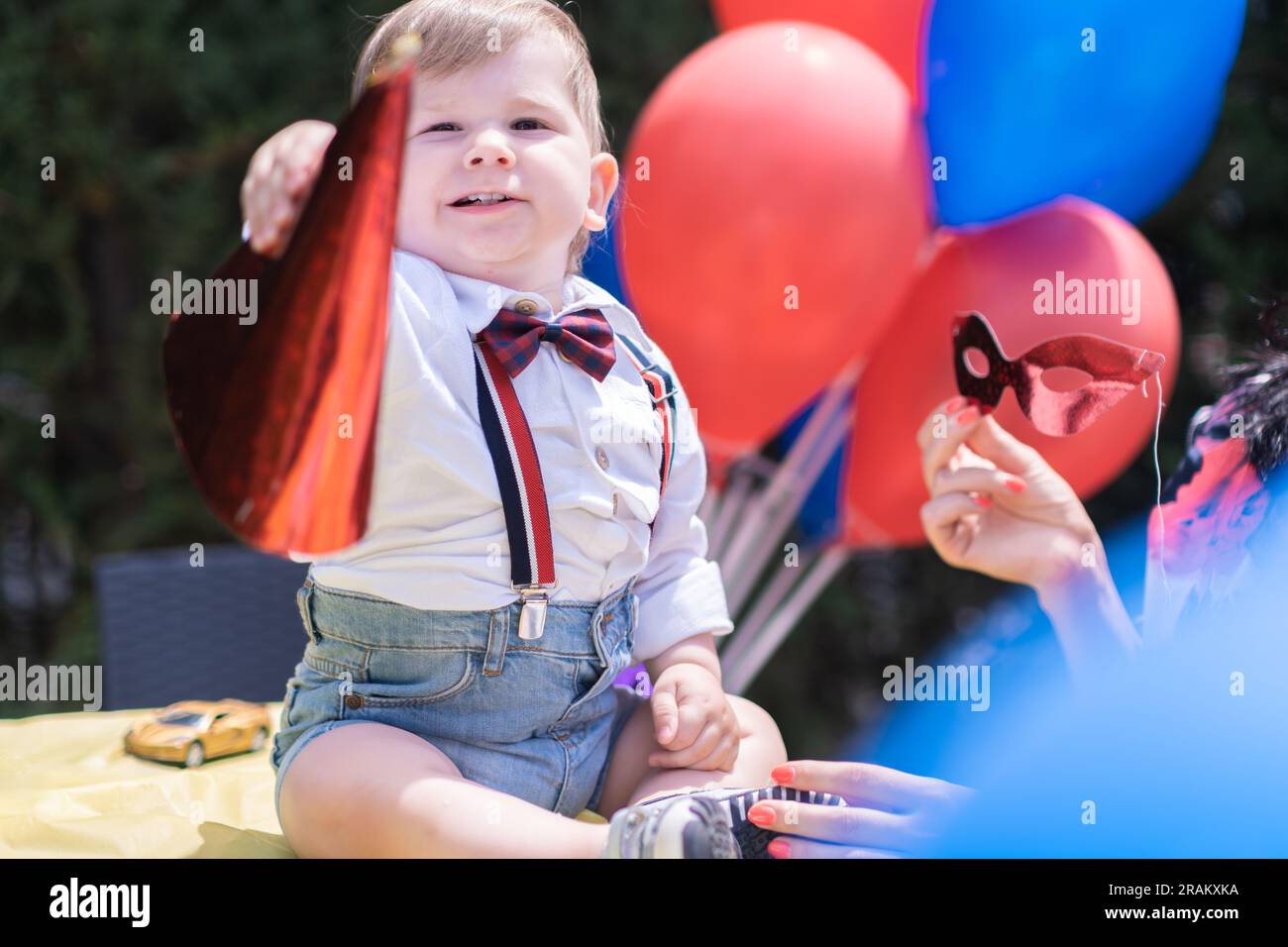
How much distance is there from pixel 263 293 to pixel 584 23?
1.93 meters

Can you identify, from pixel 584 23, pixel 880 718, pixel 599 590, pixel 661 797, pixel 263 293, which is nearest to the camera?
pixel 263 293

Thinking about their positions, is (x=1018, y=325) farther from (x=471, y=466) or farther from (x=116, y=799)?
(x=116, y=799)

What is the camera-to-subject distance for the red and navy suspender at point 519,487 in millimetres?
989

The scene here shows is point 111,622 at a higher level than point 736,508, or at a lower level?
lower

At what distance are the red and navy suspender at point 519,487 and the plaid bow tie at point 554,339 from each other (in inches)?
0.5

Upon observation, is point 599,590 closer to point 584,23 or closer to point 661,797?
point 661,797

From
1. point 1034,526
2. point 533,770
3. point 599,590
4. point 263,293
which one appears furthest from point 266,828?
point 1034,526

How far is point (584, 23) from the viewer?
100 inches

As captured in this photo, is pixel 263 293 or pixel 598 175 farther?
pixel 598 175

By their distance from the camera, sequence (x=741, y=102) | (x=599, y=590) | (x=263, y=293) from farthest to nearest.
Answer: (x=741, y=102), (x=599, y=590), (x=263, y=293)

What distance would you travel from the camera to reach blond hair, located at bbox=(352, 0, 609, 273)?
1.04 m

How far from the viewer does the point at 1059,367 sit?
116cm

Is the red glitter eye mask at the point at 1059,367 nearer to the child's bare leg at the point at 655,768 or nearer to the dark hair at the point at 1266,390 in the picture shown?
the dark hair at the point at 1266,390

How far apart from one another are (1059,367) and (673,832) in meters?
0.60
